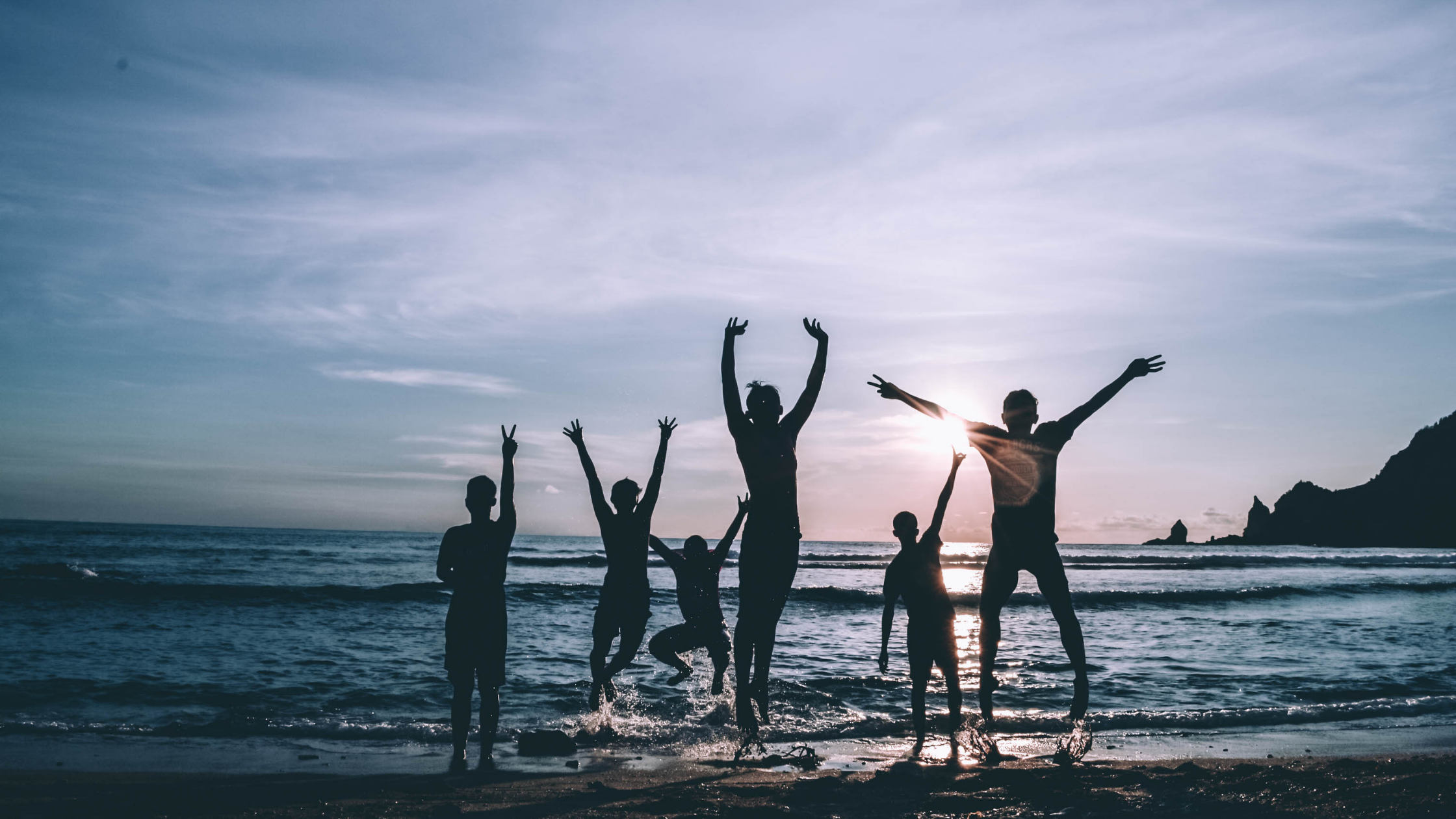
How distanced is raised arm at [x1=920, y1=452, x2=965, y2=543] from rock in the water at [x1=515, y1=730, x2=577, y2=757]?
3568 mm

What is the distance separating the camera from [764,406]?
5.50 meters

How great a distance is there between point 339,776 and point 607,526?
2.86m

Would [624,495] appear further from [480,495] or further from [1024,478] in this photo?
[1024,478]

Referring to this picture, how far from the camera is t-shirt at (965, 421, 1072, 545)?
5.78m

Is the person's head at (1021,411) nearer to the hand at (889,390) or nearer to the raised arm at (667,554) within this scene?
the hand at (889,390)

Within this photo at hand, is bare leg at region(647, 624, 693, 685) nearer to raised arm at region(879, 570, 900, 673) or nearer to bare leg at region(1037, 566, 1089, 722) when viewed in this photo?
raised arm at region(879, 570, 900, 673)

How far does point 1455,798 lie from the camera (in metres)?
4.78

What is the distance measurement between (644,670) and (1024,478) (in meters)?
7.39

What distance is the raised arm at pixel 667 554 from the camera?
8.17 m

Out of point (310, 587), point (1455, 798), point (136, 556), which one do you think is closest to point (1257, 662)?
point (1455, 798)

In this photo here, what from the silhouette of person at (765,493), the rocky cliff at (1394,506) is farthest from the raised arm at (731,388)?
the rocky cliff at (1394,506)

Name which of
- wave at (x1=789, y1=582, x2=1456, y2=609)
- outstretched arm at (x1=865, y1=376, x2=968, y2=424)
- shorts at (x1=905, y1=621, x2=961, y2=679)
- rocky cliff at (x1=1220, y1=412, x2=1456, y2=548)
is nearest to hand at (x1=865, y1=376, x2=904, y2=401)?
outstretched arm at (x1=865, y1=376, x2=968, y2=424)

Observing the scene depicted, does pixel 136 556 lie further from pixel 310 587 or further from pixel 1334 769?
pixel 1334 769

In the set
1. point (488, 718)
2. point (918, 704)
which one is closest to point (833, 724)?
point (918, 704)
